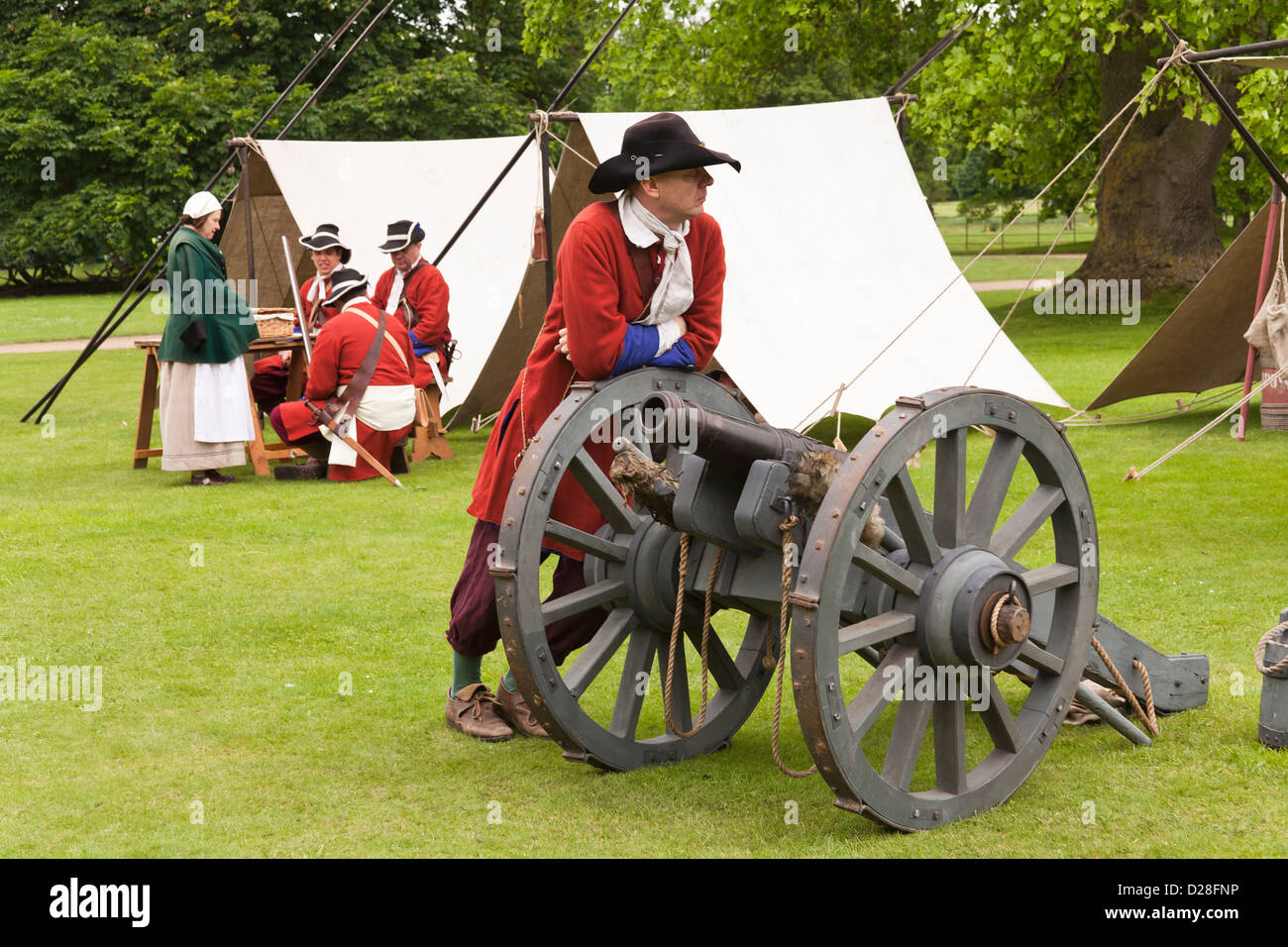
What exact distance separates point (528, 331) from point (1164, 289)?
11110 mm

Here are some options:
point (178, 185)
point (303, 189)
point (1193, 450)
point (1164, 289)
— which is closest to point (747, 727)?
point (1193, 450)

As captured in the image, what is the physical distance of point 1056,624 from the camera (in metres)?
3.72

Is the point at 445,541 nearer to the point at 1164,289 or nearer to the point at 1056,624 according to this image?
the point at 1056,624

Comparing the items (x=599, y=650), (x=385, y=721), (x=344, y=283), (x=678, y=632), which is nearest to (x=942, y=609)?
(x=678, y=632)

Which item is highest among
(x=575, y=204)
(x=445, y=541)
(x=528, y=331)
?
(x=575, y=204)

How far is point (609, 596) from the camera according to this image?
12.7ft

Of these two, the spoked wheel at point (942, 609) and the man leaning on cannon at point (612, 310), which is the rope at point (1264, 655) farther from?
the man leaning on cannon at point (612, 310)

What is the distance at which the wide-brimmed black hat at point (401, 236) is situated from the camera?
9867mm

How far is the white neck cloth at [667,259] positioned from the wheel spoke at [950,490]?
2.91 ft

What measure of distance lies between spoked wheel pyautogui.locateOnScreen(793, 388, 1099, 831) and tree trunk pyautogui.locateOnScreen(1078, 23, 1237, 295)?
1554cm

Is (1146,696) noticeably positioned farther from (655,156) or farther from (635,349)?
(655,156)

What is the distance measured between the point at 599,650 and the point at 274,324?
23.8 feet

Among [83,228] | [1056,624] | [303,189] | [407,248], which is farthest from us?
[83,228]

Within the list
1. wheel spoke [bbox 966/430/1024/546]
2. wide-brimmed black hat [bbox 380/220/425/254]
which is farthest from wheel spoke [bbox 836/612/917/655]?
wide-brimmed black hat [bbox 380/220/425/254]
